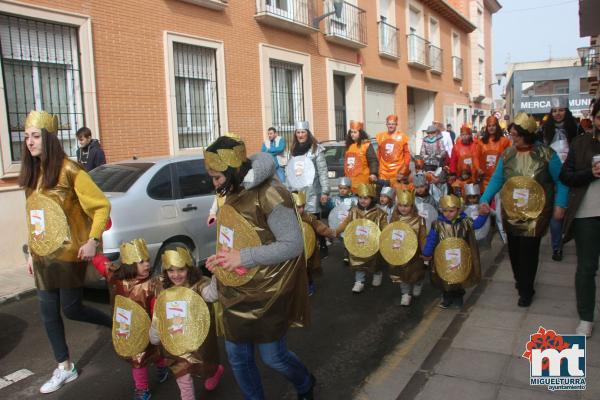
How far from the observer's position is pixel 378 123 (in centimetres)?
2002

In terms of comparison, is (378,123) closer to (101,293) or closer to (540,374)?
(101,293)

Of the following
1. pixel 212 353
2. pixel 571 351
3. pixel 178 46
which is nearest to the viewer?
pixel 212 353

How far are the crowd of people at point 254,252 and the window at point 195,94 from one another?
19.2ft

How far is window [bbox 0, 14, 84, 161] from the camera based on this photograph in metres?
8.01

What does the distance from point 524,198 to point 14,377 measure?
4423 millimetres

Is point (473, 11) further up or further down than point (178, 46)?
further up

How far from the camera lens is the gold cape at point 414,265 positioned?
16.8ft

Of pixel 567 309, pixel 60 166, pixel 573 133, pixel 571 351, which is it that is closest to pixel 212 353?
pixel 60 166

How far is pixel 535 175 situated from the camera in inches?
178

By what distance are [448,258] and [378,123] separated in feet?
51.3

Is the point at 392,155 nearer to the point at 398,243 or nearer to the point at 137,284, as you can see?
the point at 398,243

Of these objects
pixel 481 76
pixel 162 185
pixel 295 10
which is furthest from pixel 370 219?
pixel 481 76

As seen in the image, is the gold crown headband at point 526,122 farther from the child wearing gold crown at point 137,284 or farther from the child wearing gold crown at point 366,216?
the child wearing gold crown at point 137,284

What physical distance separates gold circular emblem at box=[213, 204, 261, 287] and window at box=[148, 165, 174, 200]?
133 inches
